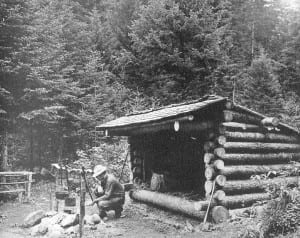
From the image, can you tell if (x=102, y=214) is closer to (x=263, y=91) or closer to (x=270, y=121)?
(x=270, y=121)

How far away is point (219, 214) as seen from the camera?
30.3 ft

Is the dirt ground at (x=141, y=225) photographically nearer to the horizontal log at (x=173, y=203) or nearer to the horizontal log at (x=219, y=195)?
the horizontal log at (x=173, y=203)

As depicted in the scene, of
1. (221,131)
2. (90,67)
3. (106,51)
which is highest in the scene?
(106,51)

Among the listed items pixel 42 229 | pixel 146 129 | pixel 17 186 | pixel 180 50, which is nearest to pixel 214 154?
pixel 146 129

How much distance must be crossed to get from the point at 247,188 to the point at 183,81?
9257 mm

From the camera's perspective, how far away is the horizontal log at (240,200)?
31.2 ft

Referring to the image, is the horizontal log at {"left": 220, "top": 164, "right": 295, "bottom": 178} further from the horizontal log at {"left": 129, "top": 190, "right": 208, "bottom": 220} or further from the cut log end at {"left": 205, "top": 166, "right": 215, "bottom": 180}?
the horizontal log at {"left": 129, "top": 190, "right": 208, "bottom": 220}

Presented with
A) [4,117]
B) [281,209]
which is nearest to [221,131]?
[281,209]

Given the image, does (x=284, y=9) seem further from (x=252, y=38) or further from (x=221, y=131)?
(x=221, y=131)

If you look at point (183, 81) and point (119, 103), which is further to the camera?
point (119, 103)

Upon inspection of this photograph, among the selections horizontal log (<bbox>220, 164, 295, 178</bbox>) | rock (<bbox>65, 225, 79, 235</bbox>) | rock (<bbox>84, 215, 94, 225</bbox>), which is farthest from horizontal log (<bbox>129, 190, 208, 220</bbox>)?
rock (<bbox>65, 225, 79, 235</bbox>)

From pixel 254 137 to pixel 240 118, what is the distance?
87cm

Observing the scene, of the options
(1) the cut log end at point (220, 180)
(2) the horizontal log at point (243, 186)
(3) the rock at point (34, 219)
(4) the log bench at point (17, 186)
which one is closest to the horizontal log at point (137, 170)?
(4) the log bench at point (17, 186)

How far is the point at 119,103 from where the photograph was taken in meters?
21.2
